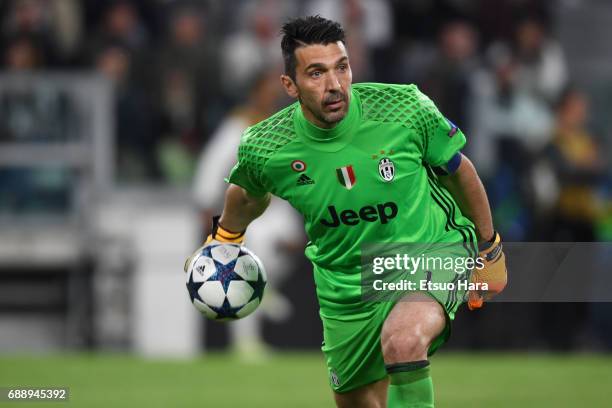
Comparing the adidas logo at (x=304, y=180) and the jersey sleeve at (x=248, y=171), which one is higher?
the jersey sleeve at (x=248, y=171)

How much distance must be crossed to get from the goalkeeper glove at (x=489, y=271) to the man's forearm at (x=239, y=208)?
1.12 m

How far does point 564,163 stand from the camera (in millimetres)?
14094

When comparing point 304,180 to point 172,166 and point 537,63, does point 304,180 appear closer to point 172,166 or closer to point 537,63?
point 172,166

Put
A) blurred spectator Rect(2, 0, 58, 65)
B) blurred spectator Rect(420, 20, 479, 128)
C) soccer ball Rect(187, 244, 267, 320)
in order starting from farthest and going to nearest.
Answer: blurred spectator Rect(2, 0, 58, 65), blurred spectator Rect(420, 20, 479, 128), soccer ball Rect(187, 244, 267, 320)

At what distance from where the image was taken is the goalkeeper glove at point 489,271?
6.74 metres

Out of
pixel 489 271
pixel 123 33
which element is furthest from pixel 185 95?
pixel 489 271

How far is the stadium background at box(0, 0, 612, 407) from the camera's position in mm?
14453

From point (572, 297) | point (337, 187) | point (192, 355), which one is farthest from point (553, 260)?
point (192, 355)

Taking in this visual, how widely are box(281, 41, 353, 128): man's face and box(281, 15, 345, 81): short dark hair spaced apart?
0.10ft

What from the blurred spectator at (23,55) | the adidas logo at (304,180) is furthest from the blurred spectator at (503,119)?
A: the adidas logo at (304,180)

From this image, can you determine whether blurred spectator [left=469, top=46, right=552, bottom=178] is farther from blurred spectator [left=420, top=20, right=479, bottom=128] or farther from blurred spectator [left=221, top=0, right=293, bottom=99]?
blurred spectator [left=221, top=0, right=293, bottom=99]

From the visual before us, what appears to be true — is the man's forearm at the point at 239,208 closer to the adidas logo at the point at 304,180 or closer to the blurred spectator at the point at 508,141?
the adidas logo at the point at 304,180

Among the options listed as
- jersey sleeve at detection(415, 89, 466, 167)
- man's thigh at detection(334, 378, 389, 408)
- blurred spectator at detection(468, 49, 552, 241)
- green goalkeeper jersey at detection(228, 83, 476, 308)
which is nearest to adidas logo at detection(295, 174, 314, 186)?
green goalkeeper jersey at detection(228, 83, 476, 308)

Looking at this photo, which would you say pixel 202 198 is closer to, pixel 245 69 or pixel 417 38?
pixel 245 69
